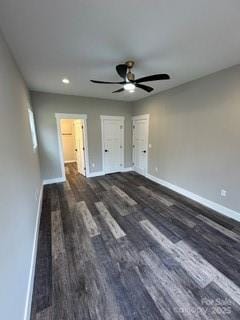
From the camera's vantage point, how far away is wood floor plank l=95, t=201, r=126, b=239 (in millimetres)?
2504

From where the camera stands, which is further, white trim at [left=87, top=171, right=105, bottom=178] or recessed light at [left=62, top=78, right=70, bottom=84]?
white trim at [left=87, top=171, right=105, bottom=178]

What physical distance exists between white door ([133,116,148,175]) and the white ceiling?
246 cm

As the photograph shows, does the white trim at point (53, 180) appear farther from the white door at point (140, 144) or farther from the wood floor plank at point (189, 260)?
the wood floor plank at point (189, 260)

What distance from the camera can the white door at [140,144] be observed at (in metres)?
5.26

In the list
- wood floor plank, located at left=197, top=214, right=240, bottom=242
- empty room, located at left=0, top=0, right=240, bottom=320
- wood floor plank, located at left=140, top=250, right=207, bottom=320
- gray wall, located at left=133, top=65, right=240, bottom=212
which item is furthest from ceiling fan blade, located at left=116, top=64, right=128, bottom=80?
wood floor plank, located at left=197, top=214, right=240, bottom=242

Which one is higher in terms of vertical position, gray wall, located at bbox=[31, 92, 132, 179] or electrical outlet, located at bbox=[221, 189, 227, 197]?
gray wall, located at bbox=[31, 92, 132, 179]

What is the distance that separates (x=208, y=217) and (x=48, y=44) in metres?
3.82

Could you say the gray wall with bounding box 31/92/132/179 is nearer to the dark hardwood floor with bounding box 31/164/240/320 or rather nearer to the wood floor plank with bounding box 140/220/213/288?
the dark hardwood floor with bounding box 31/164/240/320

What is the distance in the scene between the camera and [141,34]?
5.96ft

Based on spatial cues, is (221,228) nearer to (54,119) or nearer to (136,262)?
(136,262)

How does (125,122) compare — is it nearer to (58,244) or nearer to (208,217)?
(208,217)

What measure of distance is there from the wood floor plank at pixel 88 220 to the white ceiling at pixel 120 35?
2756 mm

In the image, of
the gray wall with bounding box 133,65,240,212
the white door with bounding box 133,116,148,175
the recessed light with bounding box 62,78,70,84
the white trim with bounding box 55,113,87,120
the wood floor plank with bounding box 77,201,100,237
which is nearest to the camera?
the wood floor plank with bounding box 77,201,100,237

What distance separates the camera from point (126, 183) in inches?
190
